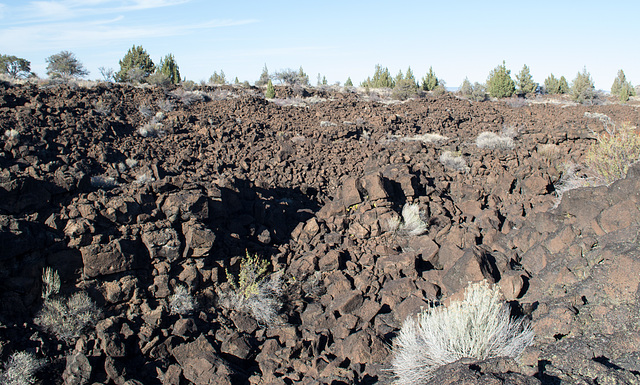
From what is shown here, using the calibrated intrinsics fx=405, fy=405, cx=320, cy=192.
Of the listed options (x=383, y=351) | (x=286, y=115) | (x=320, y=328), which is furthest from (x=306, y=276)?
(x=286, y=115)

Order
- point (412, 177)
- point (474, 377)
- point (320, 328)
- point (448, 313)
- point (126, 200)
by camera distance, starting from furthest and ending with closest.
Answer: point (412, 177) → point (126, 200) → point (320, 328) → point (448, 313) → point (474, 377)

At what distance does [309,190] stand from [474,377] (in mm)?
6306

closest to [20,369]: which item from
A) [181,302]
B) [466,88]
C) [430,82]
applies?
[181,302]

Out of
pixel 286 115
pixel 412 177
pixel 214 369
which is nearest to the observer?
pixel 214 369

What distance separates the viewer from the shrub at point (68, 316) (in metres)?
4.49

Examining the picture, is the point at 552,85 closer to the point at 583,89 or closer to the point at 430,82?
the point at 583,89

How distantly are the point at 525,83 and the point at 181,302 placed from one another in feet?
94.1

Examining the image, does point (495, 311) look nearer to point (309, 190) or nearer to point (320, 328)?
point (320, 328)

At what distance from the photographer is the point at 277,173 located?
948cm

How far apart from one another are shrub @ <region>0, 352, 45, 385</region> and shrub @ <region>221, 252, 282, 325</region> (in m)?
2.14

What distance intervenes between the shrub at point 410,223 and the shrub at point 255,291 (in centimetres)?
228

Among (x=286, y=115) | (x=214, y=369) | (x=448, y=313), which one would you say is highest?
(x=286, y=115)

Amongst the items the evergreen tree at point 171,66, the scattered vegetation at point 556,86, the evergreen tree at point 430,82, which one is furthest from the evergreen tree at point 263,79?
the scattered vegetation at point 556,86

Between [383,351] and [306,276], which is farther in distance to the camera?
[306,276]
